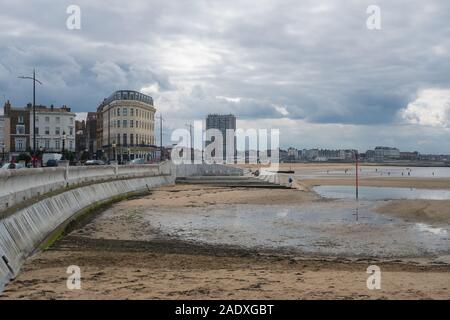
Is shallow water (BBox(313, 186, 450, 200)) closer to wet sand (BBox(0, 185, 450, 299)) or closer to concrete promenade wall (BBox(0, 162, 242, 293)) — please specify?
concrete promenade wall (BBox(0, 162, 242, 293))

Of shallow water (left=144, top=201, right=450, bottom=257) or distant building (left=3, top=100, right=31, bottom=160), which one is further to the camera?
distant building (left=3, top=100, right=31, bottom=160)

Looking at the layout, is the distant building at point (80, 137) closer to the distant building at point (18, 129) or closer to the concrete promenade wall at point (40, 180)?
the distant building at point (18, 129)

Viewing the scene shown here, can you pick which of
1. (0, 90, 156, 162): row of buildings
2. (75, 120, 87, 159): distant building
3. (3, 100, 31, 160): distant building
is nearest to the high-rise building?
(0, 90, 156, 162): row of buildings

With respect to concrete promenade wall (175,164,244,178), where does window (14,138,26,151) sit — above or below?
above

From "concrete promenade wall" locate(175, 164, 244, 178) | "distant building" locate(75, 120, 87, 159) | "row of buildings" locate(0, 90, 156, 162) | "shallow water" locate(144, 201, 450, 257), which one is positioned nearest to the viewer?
"shallow water" locate(144, 201, 450, 257)

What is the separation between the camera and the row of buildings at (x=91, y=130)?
369 ft

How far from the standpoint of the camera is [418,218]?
3069cm

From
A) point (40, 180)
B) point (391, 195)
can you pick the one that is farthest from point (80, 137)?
point (40, 180)

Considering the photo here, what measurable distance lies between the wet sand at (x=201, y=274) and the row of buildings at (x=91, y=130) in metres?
74.3

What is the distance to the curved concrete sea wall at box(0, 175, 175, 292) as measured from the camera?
563 inches

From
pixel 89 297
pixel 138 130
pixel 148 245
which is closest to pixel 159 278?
pixel 89 297

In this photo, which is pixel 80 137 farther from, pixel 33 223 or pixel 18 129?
pixel 33 223

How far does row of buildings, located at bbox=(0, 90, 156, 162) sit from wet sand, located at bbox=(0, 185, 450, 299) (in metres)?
74.3

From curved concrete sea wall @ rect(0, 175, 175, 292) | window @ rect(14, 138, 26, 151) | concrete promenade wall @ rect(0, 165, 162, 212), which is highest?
window @ rect(14, 138, 26, 151)
